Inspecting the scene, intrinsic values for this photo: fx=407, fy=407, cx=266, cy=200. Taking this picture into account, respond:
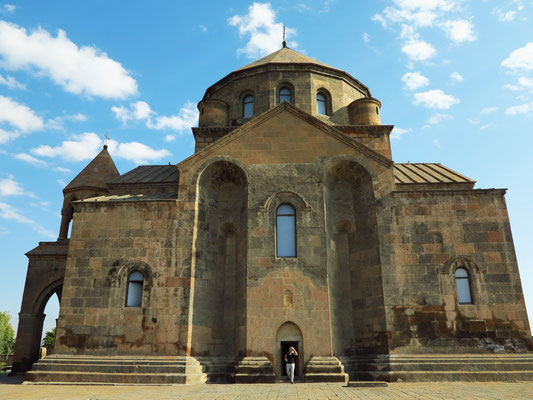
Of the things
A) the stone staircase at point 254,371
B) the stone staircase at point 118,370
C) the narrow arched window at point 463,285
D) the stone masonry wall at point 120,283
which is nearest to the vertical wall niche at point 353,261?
the stone staircase at point 254,371

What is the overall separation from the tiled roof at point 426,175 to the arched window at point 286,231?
493cm

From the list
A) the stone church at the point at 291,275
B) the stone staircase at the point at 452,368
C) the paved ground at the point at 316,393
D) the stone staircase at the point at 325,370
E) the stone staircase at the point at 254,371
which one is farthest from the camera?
the stone church at the point at 291,275

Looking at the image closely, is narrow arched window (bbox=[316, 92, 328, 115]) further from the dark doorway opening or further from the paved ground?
the paved ground

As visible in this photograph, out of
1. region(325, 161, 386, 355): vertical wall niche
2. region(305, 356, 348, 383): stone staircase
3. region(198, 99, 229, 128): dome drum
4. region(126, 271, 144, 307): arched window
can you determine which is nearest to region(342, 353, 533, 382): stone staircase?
region(325, 161, 386, 355): vertical wall niche

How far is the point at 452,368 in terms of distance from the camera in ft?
41.5

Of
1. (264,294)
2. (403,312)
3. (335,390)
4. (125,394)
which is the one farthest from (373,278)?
(125,394)

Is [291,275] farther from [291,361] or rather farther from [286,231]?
[291,361]

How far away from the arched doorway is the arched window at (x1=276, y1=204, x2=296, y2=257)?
2469 millimetres

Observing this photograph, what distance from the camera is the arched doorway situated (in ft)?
43.3

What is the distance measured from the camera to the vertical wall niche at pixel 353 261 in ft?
45.9

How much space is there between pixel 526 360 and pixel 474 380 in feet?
6.17

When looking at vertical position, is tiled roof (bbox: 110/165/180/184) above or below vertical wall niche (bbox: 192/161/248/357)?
above

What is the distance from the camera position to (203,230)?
1530 centimetres

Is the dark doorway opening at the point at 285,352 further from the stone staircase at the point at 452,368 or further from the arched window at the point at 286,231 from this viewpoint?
the arched window at the point at 286,231
